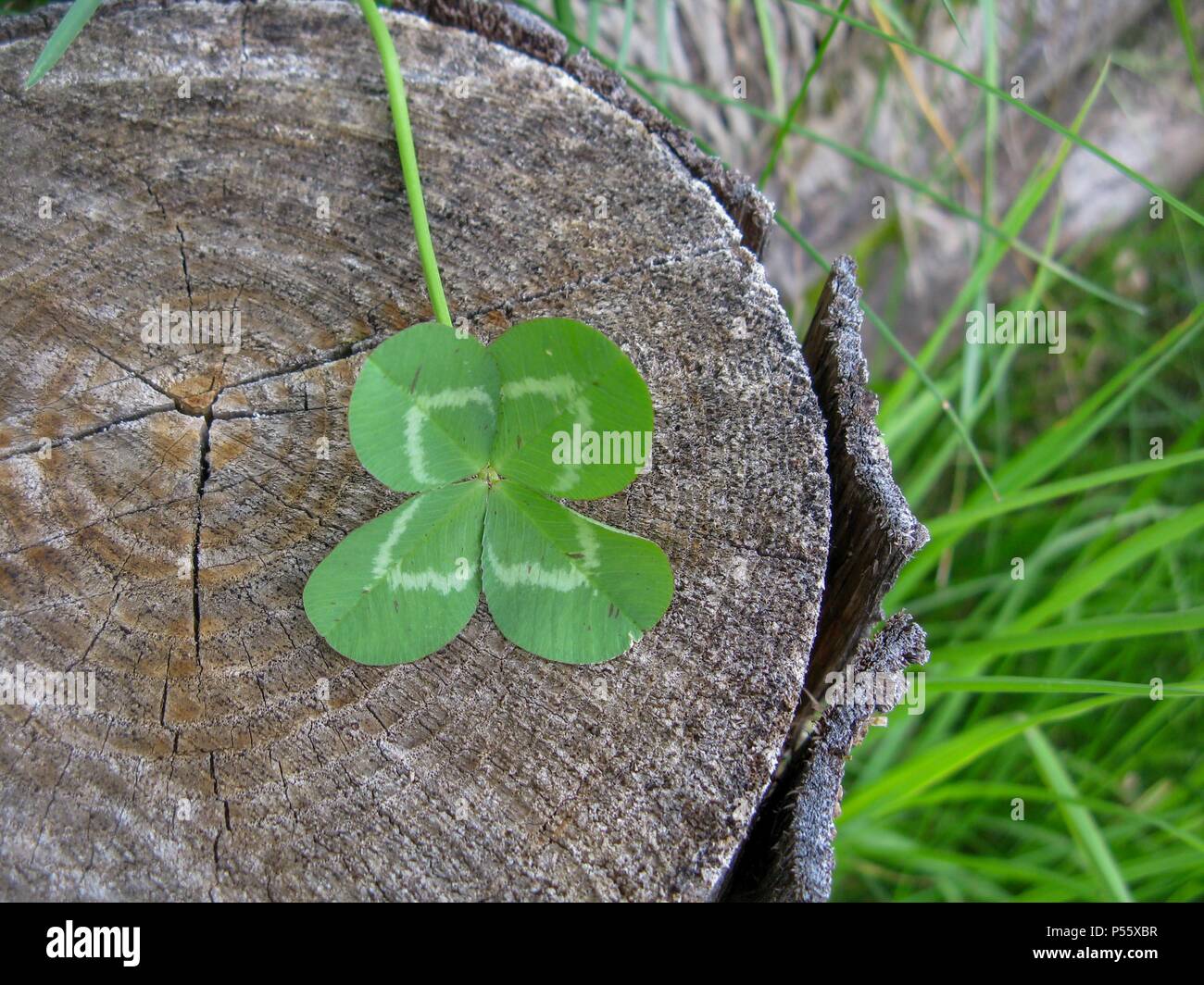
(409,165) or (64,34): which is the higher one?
(64,34)

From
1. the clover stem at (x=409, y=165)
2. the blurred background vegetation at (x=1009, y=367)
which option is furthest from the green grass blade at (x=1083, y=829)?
the clover stem at (x=409, y=165)

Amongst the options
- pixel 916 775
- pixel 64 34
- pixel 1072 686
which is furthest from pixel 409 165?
pixel 916 775

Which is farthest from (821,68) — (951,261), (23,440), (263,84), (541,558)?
(23,440)

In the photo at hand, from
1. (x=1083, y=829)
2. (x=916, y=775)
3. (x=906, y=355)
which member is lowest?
(x=1083, y=829)

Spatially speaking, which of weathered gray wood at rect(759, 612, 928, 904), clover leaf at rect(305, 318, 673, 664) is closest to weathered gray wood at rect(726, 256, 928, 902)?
weathered gray wood at rect(759, 612, 928, 904)

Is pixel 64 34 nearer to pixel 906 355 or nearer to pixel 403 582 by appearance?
pixel 403 582

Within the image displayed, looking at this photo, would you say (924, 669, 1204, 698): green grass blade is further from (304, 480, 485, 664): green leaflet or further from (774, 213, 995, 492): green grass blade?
(304, 480, 485, 664): green leaflet
